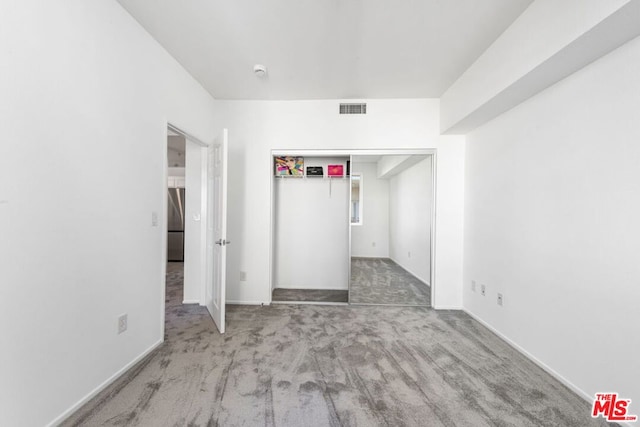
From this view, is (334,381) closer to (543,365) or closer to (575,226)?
(543,365)

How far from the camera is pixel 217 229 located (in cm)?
273

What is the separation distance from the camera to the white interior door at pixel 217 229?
248 cm

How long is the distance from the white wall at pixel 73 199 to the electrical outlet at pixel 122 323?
4cm

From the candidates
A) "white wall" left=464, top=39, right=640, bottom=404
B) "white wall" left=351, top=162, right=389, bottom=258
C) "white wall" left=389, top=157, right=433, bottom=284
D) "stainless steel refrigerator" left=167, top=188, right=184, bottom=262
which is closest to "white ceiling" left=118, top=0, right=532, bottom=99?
"white wall" left=464, top=39, right=640, bottom=404

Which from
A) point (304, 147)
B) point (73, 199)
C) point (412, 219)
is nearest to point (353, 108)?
point (304, 147)

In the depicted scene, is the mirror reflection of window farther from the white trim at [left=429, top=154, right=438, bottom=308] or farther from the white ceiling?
the white ceiling

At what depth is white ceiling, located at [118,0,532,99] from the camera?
1805 mm

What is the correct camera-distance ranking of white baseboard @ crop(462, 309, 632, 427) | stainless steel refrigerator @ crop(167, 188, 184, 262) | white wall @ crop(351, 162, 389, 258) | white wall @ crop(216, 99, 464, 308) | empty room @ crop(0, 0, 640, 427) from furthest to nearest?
stainless steel refrigerator @ crop(167, 188, 184, 262) → white wall @ crop(351, 162, 389, 258) → white wall @ crop(216, 99, 464, 308) → white baseboard @ crop(462, 309, 632, 427) → empty room @ crop(0, 0, 640, 427)

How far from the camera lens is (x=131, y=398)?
1.62 meters

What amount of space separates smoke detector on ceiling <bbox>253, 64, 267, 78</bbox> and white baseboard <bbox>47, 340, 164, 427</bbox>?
9.18 feet

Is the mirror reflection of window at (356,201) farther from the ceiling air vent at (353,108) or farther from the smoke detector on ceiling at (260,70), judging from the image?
the smoke detector on ceiling at (260,70)

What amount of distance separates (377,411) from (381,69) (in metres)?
2.93

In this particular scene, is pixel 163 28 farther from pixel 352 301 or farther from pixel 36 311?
pixel 352 301

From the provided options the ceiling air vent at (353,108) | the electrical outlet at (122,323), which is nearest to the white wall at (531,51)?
the ceiling air vent at (353,108)
